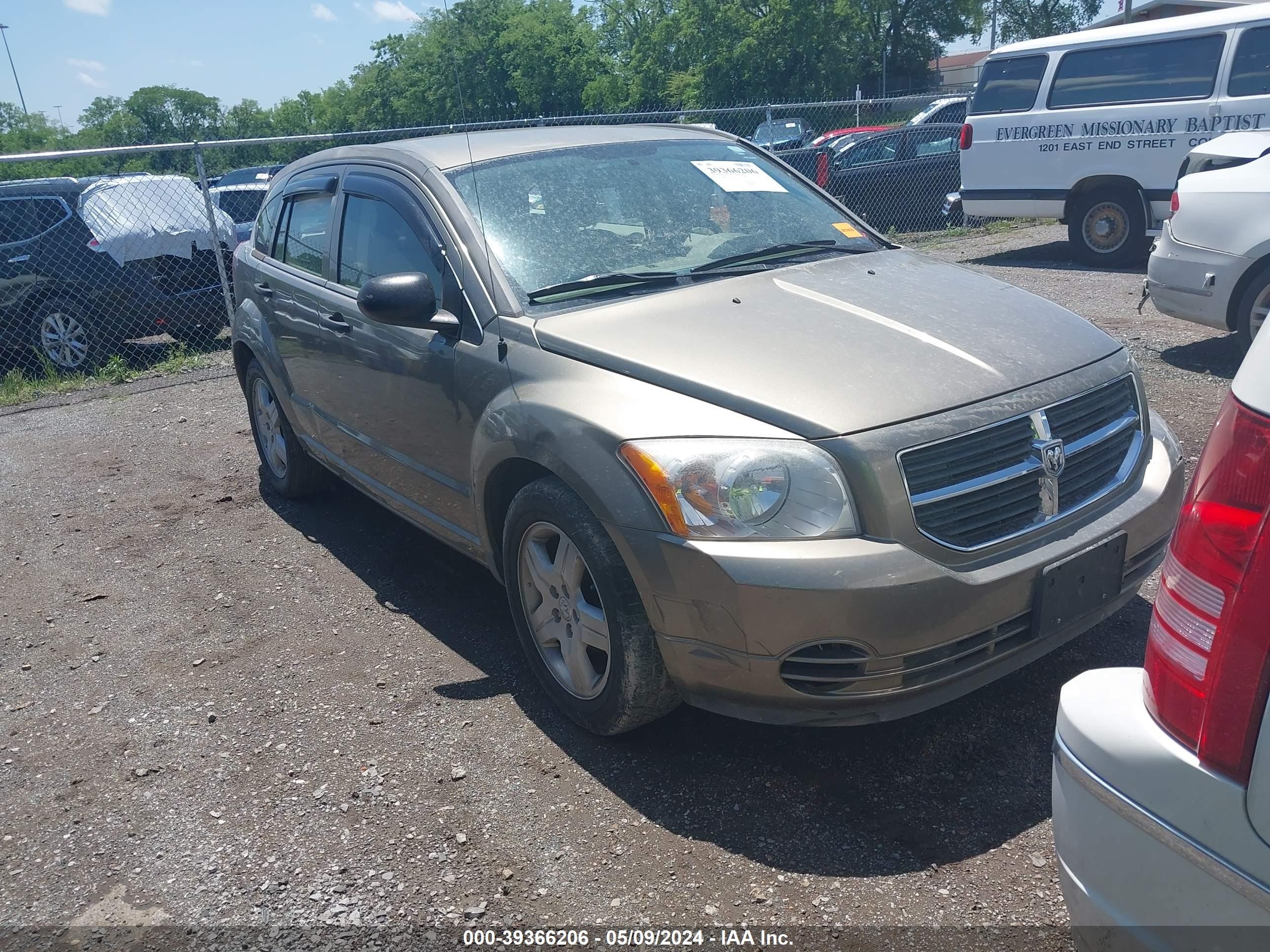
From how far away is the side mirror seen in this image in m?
3.47

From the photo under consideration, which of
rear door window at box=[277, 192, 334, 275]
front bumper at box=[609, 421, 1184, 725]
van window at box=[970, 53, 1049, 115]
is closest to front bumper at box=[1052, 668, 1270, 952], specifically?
front bumper at box=[609, 421, 1184, 725]

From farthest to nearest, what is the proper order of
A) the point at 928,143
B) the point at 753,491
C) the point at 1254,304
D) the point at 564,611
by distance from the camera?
the point at 928,143, the point at 1254,304, the point at 564,611, the point at 753,491

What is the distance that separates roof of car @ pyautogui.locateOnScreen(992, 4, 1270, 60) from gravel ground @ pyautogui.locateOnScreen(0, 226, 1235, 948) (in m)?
8.41

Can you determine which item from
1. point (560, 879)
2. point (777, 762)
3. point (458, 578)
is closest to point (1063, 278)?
point (458, 578)

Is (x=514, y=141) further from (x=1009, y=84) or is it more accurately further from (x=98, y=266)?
(x=1009, y=84)

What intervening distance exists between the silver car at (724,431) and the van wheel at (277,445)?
49.9 inches

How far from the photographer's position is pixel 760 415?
272cm

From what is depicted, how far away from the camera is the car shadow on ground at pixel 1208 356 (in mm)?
6602

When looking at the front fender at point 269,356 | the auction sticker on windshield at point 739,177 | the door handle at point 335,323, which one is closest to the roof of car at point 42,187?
the front fender at point 269,356

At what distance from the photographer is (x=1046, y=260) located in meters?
11.5

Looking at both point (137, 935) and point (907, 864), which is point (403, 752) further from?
point (907, 864)

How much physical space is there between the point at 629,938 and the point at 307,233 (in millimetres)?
3632

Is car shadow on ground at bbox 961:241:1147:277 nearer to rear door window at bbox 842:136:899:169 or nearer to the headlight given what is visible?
rear door window at bbox 842:136:899:169

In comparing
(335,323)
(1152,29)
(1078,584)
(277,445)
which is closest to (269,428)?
(277,445)
